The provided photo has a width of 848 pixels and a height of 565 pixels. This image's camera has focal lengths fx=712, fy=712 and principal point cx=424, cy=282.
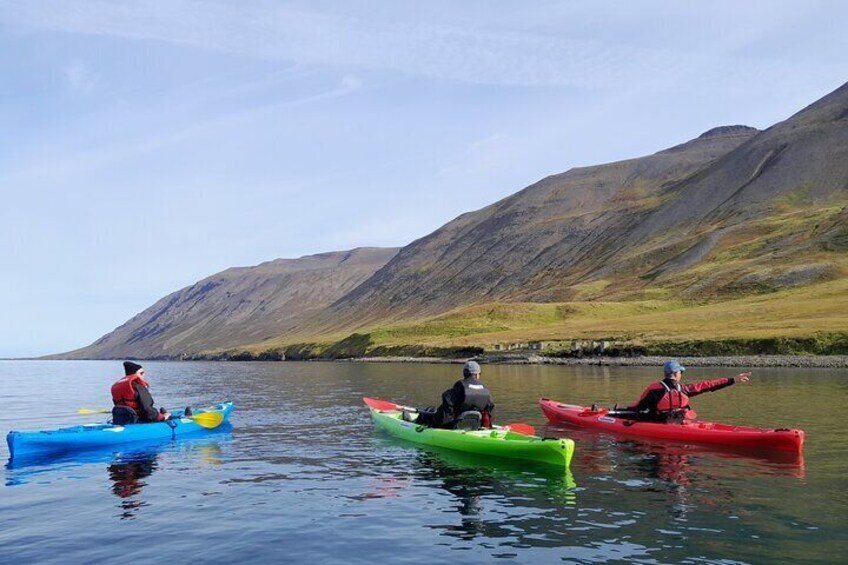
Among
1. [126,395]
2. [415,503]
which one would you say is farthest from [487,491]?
[126,395]

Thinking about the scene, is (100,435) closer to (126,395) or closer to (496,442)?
(126,395)

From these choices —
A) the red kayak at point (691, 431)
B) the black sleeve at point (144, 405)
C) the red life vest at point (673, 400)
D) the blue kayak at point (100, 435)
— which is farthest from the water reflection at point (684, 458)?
the black sleeve at point (144, 405)

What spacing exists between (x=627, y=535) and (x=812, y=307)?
88594mm

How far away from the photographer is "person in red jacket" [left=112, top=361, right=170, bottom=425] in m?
25.9

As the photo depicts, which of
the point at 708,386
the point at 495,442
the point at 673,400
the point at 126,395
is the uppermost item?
the point at 126,395

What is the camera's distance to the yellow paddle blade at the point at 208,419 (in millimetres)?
28391

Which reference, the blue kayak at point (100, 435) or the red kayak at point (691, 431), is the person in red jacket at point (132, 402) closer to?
the blue kayak at point (100, 435)

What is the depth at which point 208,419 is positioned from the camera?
94.4ft

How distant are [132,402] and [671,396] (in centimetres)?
1960

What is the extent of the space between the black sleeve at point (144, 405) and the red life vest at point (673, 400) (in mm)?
18524

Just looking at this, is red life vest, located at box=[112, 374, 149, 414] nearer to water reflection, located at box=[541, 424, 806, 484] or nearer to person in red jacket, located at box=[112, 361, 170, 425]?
person in red jacket, located at box=[112, 361, 170, 425]

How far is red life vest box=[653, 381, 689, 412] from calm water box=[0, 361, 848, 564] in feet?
5.70

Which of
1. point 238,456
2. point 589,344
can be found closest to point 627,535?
point 238,456

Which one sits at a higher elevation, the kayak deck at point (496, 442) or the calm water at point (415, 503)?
the kayak deck at point (496, 442)
